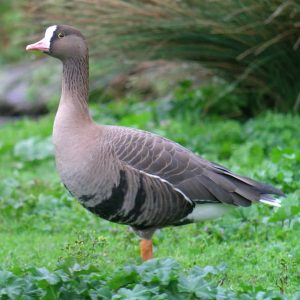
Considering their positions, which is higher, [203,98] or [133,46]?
[133,46]

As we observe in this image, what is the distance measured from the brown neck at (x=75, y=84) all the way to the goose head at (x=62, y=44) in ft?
0.16

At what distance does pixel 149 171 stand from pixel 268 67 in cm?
364

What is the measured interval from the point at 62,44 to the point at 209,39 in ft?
10.3

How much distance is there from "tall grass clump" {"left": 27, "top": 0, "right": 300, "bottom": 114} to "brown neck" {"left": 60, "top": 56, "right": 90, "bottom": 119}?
2511 millimetres

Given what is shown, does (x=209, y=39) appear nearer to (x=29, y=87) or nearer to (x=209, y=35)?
(x=209, y=35)

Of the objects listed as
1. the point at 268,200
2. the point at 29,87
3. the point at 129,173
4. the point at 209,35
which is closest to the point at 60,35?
the point at 129,173

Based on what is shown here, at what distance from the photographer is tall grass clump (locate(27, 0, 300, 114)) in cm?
778

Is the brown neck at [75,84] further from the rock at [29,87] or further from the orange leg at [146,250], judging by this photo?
the rock at [29,87]

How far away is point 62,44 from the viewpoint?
538 cm

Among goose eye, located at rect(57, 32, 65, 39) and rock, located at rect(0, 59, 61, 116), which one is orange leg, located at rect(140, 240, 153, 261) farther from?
rock, located at rect(0, 59, 61, 116)

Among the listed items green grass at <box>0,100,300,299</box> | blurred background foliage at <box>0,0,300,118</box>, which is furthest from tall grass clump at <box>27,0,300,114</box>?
green grass at <box>0,100,300,299</box>

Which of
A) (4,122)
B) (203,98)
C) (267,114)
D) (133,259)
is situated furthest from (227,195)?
(4,122)

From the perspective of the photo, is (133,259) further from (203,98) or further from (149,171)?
(203,98)

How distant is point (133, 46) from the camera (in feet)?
27.5
